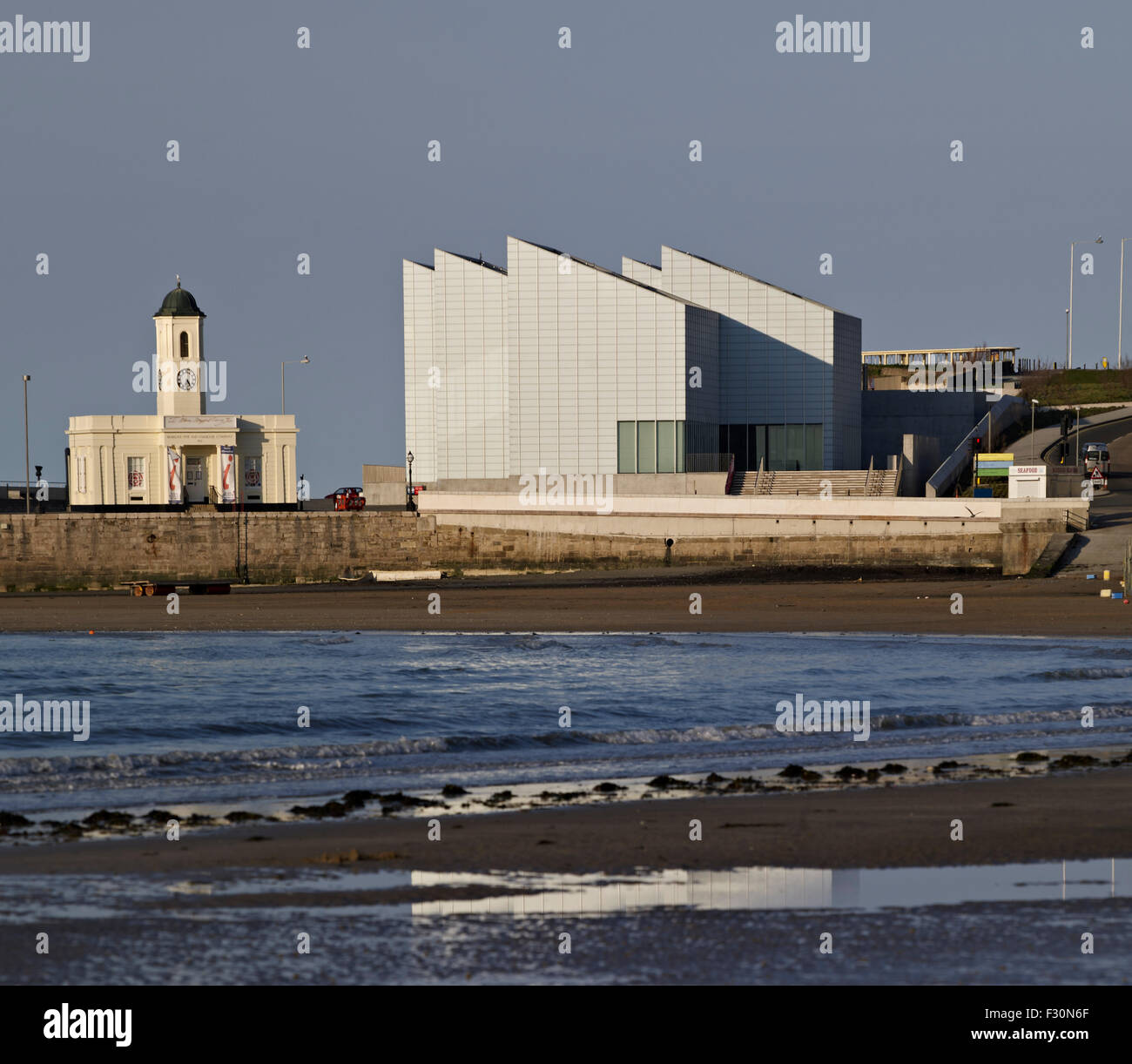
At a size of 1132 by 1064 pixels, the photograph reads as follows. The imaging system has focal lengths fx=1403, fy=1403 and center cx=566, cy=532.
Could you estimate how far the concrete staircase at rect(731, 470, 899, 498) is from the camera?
60.6 m

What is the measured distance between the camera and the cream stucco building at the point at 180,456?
258 feet

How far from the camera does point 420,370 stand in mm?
73375

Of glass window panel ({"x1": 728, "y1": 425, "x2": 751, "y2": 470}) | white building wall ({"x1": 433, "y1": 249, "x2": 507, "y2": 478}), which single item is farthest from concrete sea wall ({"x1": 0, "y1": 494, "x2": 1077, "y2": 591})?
glass window panel ({"x1": 728, "y1": 425, "x2": 751, "y2": 470})

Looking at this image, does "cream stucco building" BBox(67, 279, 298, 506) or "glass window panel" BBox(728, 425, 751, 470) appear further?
"cream stucco building" BBox(67, 279, 298, 506)

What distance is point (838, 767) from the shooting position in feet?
47.6

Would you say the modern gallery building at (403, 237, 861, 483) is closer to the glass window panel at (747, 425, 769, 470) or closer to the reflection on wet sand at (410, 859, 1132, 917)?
the glass window panel at (747, 425, 769, 470)

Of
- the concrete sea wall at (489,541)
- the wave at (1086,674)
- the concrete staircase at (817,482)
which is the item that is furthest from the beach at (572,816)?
the concrete staircase at (817,482)

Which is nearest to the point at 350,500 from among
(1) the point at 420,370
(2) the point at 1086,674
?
(1) the point at 420,370

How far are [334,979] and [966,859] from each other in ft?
15.4

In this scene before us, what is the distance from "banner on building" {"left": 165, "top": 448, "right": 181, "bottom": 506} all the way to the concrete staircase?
107 feet

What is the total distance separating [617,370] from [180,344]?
32.8m

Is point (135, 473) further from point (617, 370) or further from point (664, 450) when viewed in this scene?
point (664, 450)

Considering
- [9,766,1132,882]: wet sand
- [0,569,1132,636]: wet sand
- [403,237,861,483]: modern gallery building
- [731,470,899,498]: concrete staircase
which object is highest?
[403,237,861,483]: modern gallery building

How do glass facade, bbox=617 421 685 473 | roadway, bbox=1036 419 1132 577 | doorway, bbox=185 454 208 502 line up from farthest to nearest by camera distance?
1. doorway, bbox=185 454 208 502
2. glass facade, bbox=617 421 685 473
3. roadway, bbox=1036 419 1132 577
